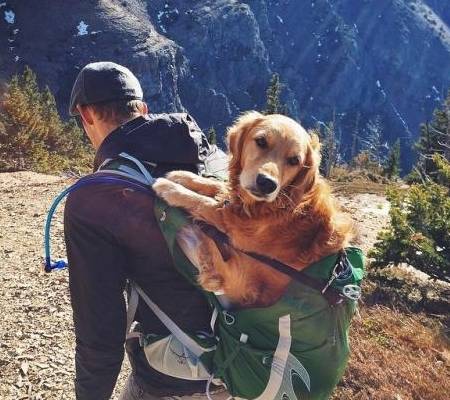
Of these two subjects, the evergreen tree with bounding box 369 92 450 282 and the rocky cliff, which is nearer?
the evergreen tree with bounding box 369 92 450 282

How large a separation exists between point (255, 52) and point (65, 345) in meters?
132

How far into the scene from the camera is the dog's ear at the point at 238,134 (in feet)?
9.31

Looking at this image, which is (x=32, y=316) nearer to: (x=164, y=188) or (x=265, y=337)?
(x=164, y=188)

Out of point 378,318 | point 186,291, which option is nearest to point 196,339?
point 186,291

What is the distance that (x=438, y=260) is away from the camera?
834 centimetres

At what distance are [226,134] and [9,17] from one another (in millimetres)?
111256

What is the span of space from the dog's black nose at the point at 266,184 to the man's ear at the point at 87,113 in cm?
88

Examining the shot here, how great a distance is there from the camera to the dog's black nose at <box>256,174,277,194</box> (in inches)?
96.7

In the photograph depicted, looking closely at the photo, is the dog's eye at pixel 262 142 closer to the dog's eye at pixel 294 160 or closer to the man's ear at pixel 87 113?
the dog's eye at pixel 294 160

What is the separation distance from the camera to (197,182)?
2764 mm

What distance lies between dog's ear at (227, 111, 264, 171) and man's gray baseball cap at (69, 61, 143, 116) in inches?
30.6

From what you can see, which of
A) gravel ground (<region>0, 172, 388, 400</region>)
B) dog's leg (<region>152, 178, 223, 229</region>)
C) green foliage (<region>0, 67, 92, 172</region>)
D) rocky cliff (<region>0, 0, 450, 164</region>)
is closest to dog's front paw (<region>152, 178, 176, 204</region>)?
dog's leg (<region>152, 178, 223, 229</region>)

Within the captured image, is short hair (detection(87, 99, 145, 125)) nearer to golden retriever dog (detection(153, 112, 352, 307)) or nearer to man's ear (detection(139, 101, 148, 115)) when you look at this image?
man's ear (detection(139, 101, 148, 115))

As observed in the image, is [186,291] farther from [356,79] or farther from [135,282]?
[356,79]
